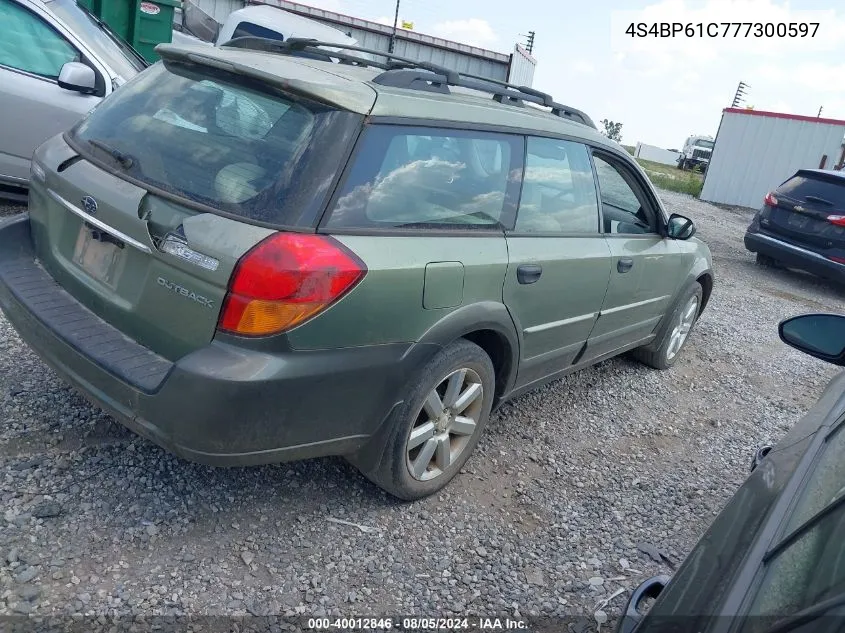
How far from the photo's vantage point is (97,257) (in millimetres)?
2756

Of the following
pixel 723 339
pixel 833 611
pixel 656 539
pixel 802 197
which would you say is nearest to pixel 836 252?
pixel 802 197

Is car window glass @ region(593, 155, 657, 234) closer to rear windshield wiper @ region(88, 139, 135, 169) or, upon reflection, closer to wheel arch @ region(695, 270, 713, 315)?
wheel arch @ region(695, 270, 713, 315)

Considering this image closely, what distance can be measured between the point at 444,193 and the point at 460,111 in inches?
15.6

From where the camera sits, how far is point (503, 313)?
126 inches

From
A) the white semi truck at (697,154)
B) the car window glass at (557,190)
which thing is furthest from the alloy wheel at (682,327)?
the white semi truck at (697,154)

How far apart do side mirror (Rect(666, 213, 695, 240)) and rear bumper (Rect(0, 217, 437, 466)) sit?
8.15 ft

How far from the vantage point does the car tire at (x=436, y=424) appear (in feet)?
9.52

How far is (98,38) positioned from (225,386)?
5.24 m

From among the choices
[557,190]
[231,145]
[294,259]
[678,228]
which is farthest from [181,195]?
[678,228]

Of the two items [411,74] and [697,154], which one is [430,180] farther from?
[697,154]

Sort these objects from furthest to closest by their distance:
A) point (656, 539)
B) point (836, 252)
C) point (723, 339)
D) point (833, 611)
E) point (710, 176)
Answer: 1. point (710, 176)
2. point (836, 252)
3. point (723, 339)
4. point (656, 539)
5. point (833, 611)

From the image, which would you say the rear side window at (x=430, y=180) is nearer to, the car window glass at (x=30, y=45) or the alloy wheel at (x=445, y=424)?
the alloy wheel at (x=445, y=424)

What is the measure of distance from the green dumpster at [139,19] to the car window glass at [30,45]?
3.50 metres

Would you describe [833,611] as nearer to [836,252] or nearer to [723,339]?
[723,339]
